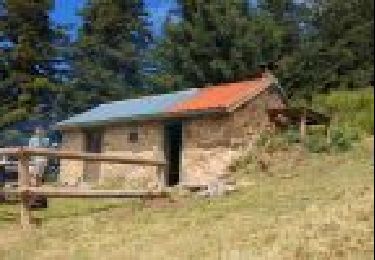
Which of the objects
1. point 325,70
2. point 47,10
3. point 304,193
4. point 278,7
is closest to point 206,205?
point 304,193

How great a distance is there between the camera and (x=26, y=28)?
845 centimetres

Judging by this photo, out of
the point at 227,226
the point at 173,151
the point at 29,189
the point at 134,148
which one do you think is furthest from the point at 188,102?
the point at 227,226

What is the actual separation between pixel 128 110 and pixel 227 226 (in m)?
7.82

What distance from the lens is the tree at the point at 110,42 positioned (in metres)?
7.61

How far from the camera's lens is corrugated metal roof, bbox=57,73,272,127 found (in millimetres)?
12477

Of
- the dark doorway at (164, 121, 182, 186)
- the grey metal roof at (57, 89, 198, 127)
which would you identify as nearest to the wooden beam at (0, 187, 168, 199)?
the grey metal roof at (57, 89, 198, 127)

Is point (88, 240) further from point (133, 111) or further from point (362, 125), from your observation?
point (133, 111)

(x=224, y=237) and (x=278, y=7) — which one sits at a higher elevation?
(x=278, y=7)

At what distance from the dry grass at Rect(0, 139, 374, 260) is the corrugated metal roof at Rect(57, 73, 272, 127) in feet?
10.4

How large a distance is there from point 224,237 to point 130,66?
368 centimetres

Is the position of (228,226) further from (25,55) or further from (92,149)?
(92,149)

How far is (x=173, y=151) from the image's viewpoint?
14250mm

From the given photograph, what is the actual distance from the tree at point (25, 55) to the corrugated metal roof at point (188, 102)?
2.96 m

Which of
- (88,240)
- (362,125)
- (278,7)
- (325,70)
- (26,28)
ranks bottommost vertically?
(88,240)
